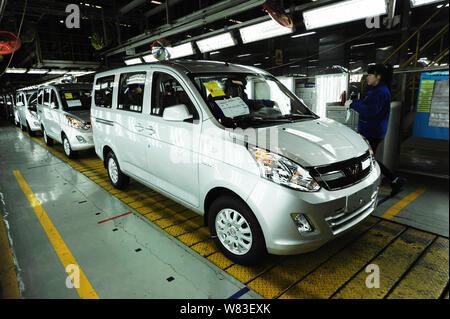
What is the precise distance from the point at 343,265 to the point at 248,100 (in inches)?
79.7

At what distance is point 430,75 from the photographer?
332 centimetres

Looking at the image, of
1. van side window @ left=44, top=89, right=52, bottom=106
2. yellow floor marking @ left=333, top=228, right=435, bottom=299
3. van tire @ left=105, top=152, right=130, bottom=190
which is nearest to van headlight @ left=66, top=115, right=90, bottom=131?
van side window @ left=44, top=89, right=52, bottom=106

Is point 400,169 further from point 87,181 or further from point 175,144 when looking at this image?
point 87,181

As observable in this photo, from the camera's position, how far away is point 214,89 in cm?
287

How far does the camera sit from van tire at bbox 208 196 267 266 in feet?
7.43

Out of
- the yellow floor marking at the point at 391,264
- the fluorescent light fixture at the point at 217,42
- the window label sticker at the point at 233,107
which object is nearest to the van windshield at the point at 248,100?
the window label sticker at the point at 233,107

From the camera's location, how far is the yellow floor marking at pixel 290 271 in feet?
7.53

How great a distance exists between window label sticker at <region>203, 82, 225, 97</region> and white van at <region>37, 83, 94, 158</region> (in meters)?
4.48

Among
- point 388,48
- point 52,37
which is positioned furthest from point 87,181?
point 388,48

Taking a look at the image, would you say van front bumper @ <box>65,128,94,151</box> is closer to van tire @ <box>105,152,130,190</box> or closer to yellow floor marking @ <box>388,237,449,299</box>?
van tire @ <box>105,152,130,190</box>

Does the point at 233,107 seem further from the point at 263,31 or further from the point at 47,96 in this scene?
the point at 47,96

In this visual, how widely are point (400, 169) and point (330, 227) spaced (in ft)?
12.1

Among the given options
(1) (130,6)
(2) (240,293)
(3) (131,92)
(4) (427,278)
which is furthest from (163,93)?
(1) (130,6)

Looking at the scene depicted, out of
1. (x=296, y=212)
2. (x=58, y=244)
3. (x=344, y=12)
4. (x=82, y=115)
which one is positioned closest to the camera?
(x=296, y=212)
